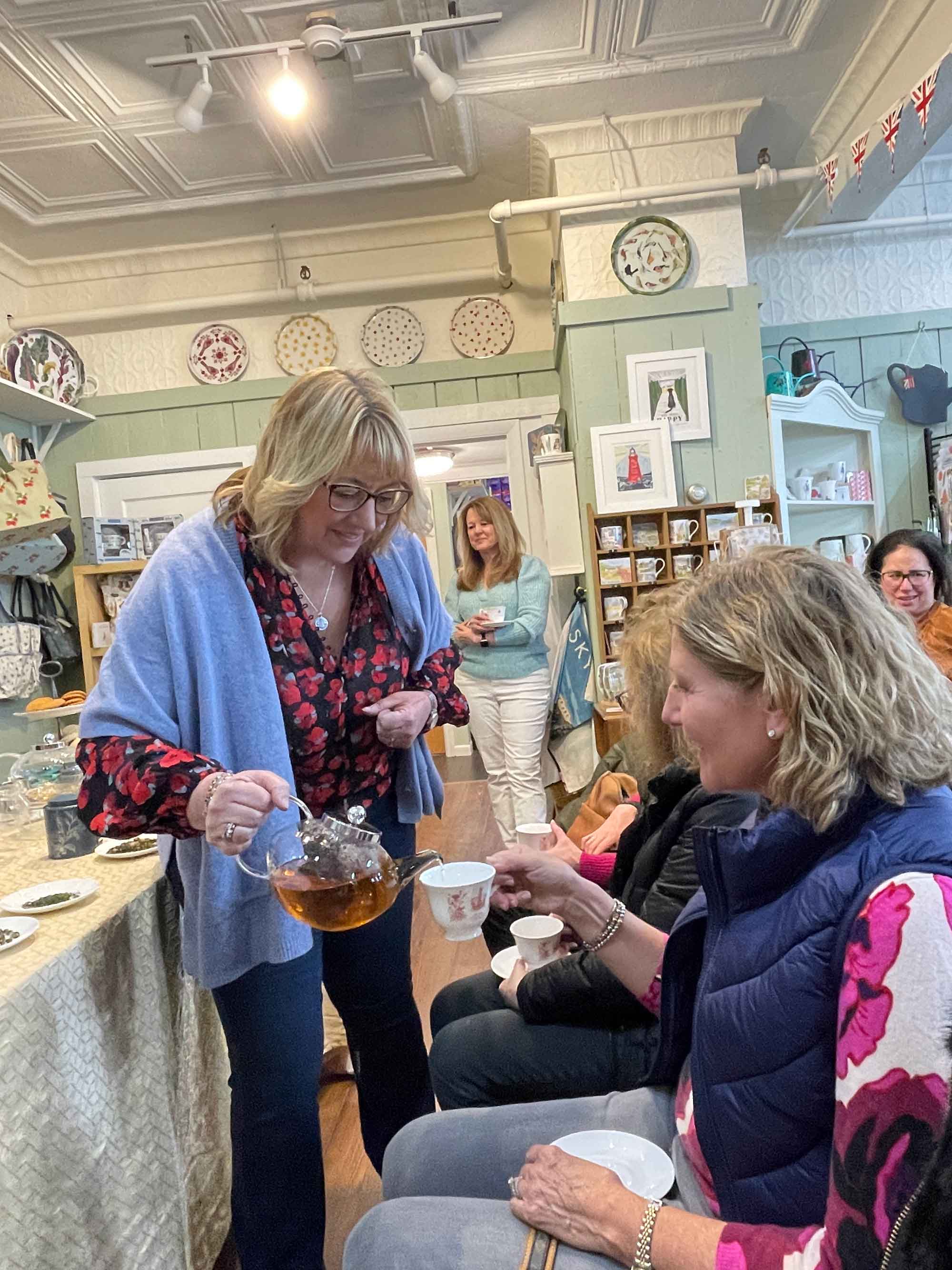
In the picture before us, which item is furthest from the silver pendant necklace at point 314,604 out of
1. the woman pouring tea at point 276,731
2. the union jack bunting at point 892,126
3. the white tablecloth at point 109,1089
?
the union jack bunting at point 892,126

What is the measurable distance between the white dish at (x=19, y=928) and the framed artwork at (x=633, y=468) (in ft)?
9.65

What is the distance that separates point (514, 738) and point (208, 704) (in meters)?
2.56

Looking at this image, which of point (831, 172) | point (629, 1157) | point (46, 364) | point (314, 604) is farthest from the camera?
point (46, 364)

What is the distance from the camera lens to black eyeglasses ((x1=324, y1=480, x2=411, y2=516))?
1229 mm

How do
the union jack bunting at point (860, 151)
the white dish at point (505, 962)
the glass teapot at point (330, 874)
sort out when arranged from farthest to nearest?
the union jack bunting at point (860, 151)
the white dish at point (505, 962)
the glass teapot at point (330, 874)

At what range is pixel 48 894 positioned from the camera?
4.36ft

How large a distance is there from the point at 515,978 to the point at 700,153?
359cm

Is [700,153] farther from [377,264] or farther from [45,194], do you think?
[45,194]

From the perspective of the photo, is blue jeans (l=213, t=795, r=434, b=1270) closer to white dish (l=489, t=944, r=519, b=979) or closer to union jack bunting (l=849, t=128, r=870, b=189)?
white dish (l=489, t=944, r=519, b=979)

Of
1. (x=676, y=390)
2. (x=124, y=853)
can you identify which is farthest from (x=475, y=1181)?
(x=676, y=390)

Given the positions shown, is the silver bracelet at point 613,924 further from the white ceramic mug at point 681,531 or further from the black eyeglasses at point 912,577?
the white ceramic mug at point 681,531

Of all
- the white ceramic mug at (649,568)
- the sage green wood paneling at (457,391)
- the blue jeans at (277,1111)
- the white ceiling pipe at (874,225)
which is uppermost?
the white ceiling pipe at (874,225)

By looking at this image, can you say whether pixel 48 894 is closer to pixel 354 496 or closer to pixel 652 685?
pixel 354 496

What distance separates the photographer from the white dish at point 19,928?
1.14 metres
